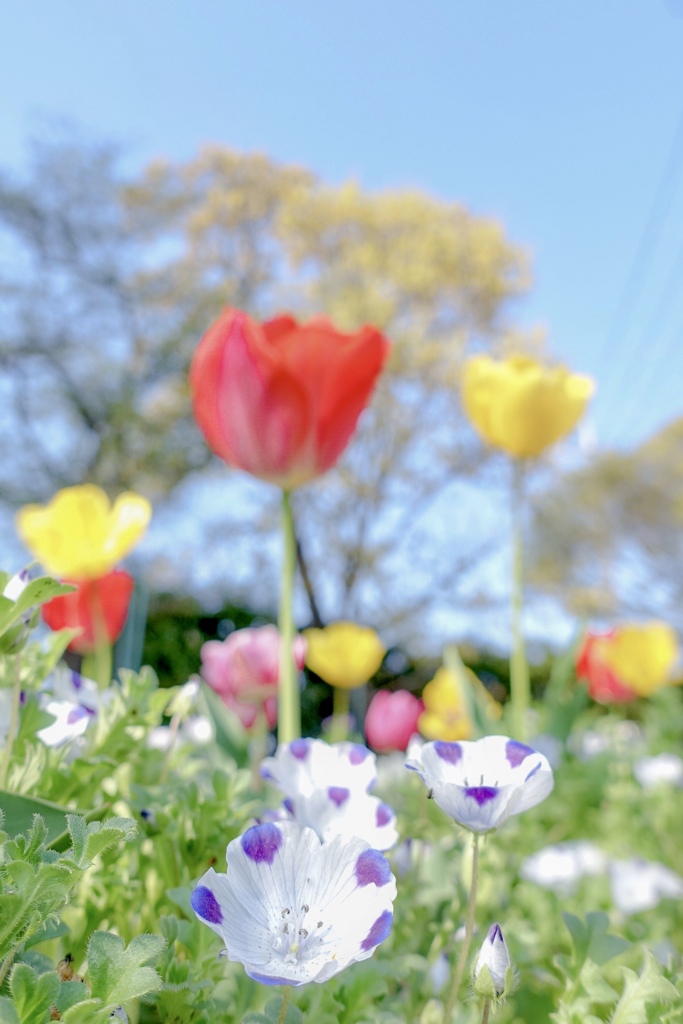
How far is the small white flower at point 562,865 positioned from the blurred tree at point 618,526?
10671 millimetres

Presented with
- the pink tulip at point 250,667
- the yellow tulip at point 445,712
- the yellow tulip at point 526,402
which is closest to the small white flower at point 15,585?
the pink tulip at point 250,667

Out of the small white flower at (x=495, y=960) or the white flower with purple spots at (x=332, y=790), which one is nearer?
the small white flower at (x=495, y=960)

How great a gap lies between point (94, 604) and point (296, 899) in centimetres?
85

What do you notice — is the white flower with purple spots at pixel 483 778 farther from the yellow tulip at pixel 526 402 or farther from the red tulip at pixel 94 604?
the yellow tulip at pixel 526 402

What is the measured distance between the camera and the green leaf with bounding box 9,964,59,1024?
268 millimetres

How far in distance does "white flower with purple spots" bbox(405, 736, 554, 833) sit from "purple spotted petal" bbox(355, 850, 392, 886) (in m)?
0.04

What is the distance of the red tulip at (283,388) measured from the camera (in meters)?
0.83

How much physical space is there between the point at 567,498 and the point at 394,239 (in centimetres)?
447

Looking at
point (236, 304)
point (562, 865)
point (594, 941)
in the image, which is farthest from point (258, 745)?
point (236, 304)

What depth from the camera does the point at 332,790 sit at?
0.45 metres

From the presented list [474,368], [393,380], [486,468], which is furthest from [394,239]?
[474,368]

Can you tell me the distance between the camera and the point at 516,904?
75cm

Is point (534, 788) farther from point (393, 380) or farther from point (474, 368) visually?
point (393, 380)

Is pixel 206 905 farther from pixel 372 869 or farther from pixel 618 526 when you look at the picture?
pixel 618 526
